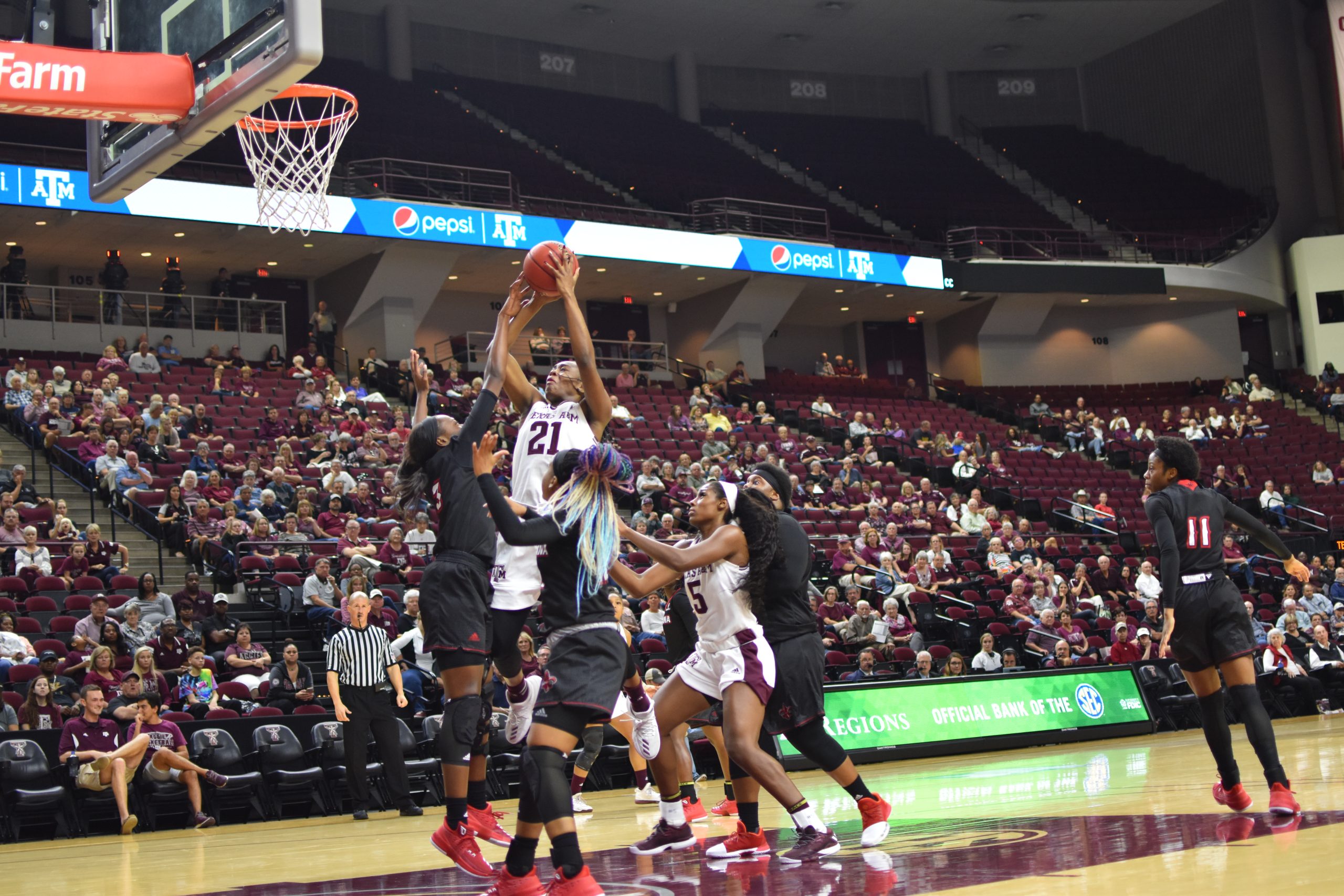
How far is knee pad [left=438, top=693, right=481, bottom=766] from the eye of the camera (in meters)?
5.84

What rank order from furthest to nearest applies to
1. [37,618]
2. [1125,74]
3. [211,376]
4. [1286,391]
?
[1125,74]
[1286,391]
[211,376]
[37,618]

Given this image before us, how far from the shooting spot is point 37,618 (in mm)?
12508

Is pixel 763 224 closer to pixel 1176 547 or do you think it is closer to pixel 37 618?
pixel 37 618

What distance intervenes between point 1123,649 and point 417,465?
1232 centimetres

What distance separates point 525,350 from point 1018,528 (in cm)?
1138

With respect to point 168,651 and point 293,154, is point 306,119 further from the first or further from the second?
point 168,651

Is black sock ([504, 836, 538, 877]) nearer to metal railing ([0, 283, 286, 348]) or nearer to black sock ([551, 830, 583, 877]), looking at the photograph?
black sock ([551, 830, 583, 877])

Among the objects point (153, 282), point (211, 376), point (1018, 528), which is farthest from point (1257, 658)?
point (153, 282)

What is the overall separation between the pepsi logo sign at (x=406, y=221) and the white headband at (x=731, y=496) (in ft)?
63.6

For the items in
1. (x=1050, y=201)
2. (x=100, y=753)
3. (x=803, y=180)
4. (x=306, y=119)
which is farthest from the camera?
(x=1050, y=201)

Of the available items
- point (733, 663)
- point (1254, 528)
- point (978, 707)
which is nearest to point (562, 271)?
point (733, 663)

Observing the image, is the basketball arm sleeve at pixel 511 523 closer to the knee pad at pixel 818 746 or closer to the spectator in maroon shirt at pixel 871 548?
the knee pad at pixel 818 746

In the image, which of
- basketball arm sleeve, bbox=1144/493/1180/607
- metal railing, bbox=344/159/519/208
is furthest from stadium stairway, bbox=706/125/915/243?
basketball arm sleeve, bbox=1144/493/1180/607

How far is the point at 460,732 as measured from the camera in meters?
5.84
